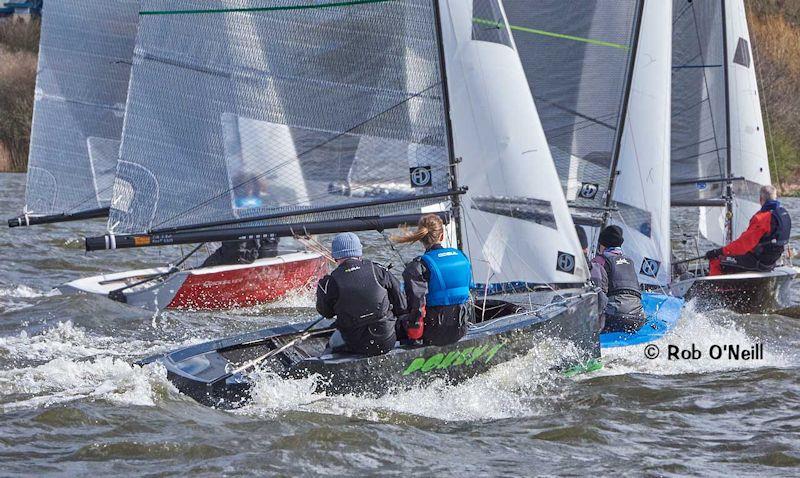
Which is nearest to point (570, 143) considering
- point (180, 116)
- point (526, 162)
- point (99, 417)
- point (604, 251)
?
point (604, 251)

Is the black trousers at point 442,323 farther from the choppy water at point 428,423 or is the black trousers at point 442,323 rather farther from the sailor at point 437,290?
the choppy water at point 428,423

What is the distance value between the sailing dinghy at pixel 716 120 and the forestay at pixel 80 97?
686 centimetres

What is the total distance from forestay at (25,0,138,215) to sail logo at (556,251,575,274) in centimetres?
584

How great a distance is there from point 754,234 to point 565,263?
161 inches

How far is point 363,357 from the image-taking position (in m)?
7.71

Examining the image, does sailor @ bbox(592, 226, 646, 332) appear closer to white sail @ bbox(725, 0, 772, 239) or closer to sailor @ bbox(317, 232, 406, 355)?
sailor @ bbox(317, 232, 406, 355)

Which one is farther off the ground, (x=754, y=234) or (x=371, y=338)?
(x=754, y=234)

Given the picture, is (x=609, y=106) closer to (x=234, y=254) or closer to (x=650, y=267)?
(x=650, y=267)

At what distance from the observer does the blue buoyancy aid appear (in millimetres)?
8047

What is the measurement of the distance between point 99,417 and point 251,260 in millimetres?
6398

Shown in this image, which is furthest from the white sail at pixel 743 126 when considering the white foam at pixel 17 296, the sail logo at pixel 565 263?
the white foam at pixel 17 296

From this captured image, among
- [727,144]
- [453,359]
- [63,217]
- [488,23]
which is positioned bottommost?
[453,359]

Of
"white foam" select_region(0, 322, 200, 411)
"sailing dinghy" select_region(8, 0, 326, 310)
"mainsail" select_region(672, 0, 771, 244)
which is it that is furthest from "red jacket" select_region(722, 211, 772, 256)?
"white foam" select_region(0, 322, 200, 411)

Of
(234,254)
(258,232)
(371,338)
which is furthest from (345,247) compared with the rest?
(234,254)
